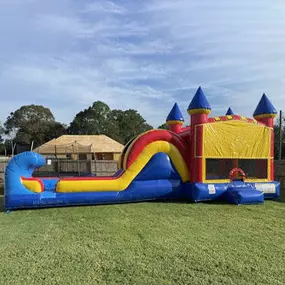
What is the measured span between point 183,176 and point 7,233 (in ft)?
14.6

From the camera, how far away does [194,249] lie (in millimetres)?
3914

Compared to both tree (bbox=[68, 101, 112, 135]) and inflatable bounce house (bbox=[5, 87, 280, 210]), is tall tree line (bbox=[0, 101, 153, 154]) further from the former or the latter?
inflatable bounce house (bbox=[5, 87, 280, 210])

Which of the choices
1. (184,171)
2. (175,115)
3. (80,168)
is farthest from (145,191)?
(80,168)

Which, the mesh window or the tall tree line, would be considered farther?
the tall tree line

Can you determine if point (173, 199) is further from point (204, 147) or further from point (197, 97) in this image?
point (197, 97)

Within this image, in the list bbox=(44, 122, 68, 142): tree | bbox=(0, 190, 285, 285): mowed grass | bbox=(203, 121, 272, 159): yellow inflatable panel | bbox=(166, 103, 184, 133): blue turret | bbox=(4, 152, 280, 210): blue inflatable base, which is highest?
bbox=(44, 122, 68, 142): tree

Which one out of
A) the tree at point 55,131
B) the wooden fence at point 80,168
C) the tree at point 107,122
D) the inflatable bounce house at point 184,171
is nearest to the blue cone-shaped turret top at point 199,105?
the inflatable bounce house at point 184,171

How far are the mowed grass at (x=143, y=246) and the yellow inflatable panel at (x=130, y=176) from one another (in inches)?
26.2

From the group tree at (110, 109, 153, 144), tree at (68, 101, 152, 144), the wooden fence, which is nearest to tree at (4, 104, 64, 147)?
tree at (68, 101, 152, 144)

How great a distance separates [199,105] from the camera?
7.67 m

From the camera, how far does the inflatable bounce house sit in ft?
22.2

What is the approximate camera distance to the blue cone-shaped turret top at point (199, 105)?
7.67 metres

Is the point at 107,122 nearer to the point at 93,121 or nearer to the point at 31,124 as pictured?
the point at 93,121

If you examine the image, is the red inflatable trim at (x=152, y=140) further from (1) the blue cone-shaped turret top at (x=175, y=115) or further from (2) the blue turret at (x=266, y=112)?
(2) the blue turret at (x=266, y=112)
